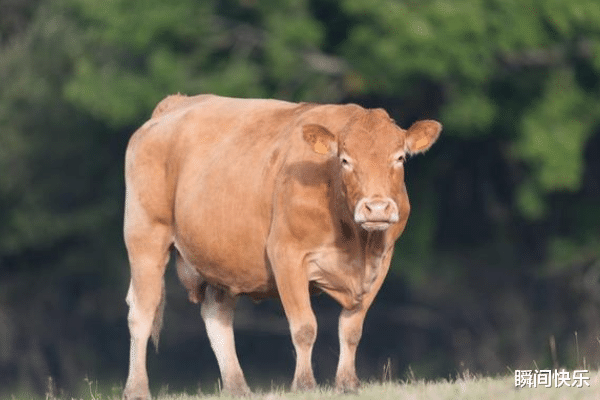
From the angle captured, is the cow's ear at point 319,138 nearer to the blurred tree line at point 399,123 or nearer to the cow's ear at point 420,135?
the cow's ear at point 420,135

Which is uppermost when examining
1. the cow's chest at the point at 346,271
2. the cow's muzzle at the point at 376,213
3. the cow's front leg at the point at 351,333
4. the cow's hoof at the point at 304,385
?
the cow's muzzle at the point at 376,213

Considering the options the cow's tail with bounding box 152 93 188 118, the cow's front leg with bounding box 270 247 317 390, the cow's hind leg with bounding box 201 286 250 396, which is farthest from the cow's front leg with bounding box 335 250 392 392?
the cow's tail with bounding box 152 93 188 118

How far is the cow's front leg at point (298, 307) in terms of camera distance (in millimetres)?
11383

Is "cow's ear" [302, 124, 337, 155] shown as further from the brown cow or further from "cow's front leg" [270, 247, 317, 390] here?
"cow's front leg" [270, 247, 317, 390]

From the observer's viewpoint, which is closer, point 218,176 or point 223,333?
point 218,176

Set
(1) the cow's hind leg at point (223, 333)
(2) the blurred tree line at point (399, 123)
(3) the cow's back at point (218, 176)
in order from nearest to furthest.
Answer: (3) the cow's back at point (218, 176), (1) the cow's hind leg at point (223, 333), (2) the blurred tree line at point (399, 123)

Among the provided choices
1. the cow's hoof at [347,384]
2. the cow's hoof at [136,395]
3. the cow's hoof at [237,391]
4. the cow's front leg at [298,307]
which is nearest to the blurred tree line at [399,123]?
the cow's hoof at [237,391]

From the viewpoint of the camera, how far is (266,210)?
12.0m

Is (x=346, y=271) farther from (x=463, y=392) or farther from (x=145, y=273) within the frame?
(x=145, y=273)

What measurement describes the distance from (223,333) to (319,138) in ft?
7.27

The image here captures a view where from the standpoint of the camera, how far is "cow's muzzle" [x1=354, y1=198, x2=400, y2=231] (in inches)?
428

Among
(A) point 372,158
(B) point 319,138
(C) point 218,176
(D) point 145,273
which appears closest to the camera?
(A) point 372,158

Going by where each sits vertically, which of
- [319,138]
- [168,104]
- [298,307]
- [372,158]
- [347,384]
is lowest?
[347,384]

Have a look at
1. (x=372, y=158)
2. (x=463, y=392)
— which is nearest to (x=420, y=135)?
(x=372, y=158)
